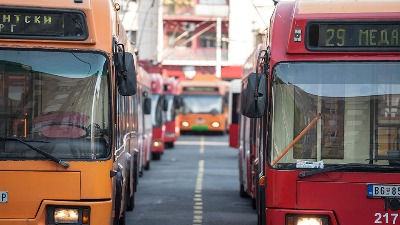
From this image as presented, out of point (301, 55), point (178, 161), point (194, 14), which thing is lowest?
point (178, 161)

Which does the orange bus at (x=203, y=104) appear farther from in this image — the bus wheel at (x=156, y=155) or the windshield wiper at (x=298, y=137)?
the windshield wiper at (x=298, y=137)

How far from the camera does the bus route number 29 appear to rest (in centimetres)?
1103

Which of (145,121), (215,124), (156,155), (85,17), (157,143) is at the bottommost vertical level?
(156,155)

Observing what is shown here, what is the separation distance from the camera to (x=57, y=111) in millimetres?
11188

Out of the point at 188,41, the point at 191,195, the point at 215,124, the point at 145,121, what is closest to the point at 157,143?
the point at 145,121

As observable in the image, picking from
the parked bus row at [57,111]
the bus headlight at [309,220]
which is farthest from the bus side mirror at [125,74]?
the bus headlight at [309,220]

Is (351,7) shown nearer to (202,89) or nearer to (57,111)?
(57,111)

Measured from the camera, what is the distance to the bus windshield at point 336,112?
1110 centimetres

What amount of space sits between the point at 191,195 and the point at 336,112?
34.2ft

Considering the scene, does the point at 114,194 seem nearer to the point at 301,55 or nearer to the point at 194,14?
the point at 301,55

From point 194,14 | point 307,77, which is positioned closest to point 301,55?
point 307,77

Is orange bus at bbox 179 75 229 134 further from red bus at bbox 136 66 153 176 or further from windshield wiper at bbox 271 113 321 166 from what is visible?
windshield wiper at bbox 271 113 321 166

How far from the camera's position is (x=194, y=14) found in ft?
191

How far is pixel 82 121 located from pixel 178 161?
2333cm
